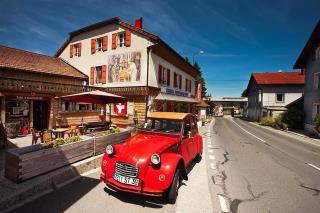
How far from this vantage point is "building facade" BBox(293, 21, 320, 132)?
68.3 ft

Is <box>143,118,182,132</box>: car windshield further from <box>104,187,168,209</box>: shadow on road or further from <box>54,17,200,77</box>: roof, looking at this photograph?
<box>54,17,200,77</box>: roof

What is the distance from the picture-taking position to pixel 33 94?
12906 mm

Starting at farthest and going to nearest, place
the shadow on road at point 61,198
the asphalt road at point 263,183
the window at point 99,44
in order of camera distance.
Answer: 1. the window at point 99,44
2. the asphalt road at point 263,183
3. the shadow on road at point 61,198

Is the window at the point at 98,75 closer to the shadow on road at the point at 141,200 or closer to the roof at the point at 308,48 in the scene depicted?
the shadow on road at the point at 141,200

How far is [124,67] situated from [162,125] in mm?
12709

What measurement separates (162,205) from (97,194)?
5.26ft

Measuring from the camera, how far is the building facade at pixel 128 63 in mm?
17297

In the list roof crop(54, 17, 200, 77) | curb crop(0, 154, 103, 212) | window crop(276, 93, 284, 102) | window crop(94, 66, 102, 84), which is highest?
roof crop(54, 17, 200, 77)

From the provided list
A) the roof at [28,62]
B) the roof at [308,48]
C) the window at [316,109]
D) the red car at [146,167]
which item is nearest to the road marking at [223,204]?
the red car at [146,167]

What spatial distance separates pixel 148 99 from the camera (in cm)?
1744

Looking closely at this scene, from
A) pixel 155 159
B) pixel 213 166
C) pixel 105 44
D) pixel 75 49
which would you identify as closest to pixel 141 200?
pixel 155 159

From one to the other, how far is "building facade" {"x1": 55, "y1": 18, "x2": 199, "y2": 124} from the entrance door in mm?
5537

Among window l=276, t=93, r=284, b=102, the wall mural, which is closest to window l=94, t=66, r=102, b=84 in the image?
the wall mural

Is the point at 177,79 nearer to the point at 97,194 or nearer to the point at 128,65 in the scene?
the point at 128,65
